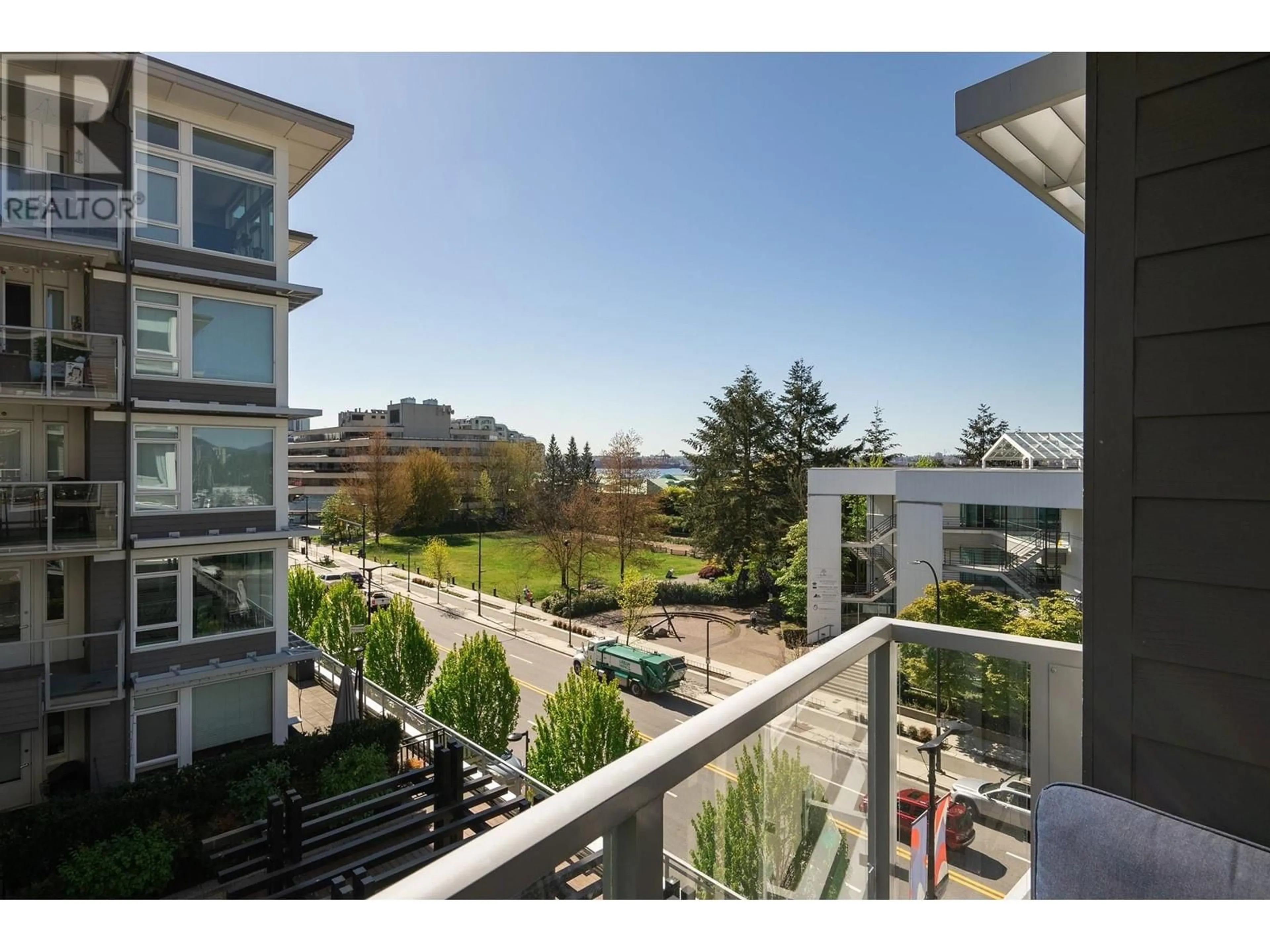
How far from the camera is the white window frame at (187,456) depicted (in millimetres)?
5953

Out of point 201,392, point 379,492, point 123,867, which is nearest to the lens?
point 123,867

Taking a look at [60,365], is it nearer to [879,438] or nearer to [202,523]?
[202,523]

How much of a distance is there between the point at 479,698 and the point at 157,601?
4.19 metres

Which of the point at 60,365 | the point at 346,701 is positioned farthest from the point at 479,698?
the point at 60,365

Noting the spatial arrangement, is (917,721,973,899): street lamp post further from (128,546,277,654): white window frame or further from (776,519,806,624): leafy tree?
(776,519,806,624): leafy tree

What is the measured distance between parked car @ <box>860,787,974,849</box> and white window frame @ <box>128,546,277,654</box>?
6.85 m

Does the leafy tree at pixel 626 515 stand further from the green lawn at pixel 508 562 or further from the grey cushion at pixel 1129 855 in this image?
the grey cushion at pixel 1129 855

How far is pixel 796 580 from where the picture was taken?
1731 centimetres

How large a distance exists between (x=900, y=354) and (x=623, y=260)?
12595 millimetres

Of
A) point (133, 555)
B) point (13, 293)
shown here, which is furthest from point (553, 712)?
point (13, 293)

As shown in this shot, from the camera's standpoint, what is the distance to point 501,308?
1307 inches

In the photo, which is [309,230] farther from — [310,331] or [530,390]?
[530,390]

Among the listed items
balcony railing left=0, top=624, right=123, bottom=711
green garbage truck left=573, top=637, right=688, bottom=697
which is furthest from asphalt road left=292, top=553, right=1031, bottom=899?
green garbage truck left=573, top=637, right=688, bottom=697

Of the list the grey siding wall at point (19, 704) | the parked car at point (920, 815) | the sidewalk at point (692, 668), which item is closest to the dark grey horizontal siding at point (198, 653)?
the grey siding wall at point (19, 704)
